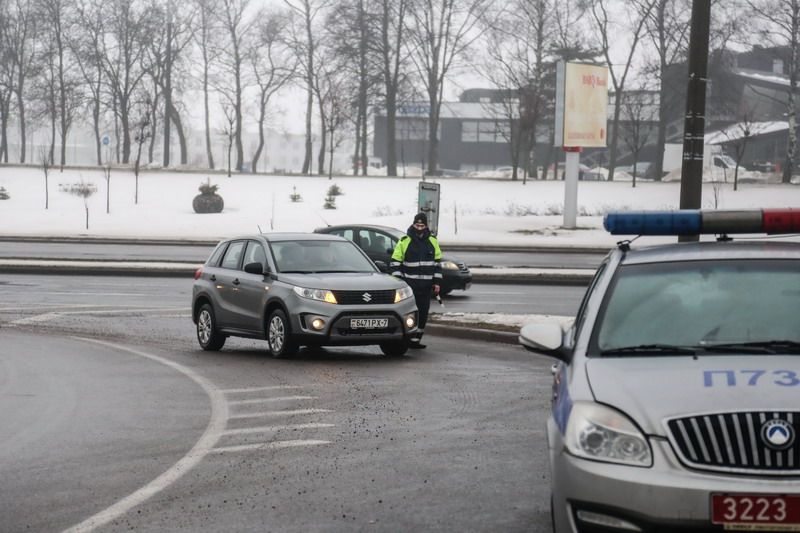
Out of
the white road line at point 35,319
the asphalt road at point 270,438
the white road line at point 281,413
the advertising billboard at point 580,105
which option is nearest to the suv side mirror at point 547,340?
the asphalt road at point 270,438

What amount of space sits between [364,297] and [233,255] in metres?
2.74

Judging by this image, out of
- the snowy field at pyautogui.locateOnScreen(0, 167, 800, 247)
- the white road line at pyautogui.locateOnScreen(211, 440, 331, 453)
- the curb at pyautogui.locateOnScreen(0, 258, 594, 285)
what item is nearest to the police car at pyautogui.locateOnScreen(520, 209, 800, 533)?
the white road line at pyautogui.locateOnScreen(211, 440, 331, 453)

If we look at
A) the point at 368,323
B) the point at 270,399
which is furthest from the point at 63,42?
the point at 270,399

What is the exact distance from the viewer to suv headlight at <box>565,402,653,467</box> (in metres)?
5.30

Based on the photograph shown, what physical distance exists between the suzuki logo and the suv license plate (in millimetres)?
202

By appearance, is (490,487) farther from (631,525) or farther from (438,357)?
(438,357)

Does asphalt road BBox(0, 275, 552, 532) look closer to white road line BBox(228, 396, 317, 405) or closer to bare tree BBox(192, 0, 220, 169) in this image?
white road line BBox(228, 396, 317, 405)

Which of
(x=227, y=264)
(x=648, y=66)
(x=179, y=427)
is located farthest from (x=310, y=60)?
(x=179, y=427)

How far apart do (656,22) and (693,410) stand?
2891 inches

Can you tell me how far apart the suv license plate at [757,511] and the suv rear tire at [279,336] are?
34.6 ft

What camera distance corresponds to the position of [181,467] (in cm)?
850

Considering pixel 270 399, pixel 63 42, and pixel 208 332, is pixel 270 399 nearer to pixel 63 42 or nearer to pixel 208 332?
pixel 208 332

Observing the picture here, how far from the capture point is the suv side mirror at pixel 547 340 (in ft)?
21.4

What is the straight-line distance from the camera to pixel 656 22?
7588 cm
